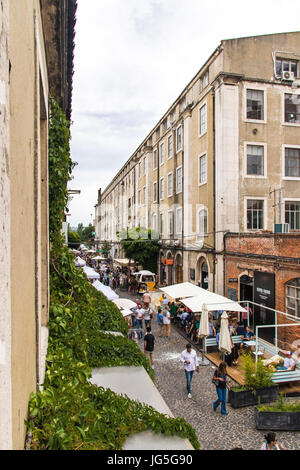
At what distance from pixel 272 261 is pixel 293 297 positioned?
1901 mm

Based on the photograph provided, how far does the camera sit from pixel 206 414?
9.20 metres

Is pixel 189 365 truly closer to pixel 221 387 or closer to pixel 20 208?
pixel 221 387

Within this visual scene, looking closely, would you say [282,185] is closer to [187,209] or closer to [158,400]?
[187,209]

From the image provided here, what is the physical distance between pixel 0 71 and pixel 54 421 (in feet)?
7.79

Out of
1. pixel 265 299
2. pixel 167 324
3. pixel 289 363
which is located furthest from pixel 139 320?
pixel 289 363

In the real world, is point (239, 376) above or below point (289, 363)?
below

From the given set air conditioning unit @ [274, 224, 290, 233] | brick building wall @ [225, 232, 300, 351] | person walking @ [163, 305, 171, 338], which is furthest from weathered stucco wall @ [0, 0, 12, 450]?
air conditioning unit @ [274, 224, 290, 233]

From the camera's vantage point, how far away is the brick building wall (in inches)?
566

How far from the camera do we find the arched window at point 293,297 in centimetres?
1431

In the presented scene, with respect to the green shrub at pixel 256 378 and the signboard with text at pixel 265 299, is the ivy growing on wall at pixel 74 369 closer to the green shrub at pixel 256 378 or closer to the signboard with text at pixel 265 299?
the green shrub at pixel 256 378

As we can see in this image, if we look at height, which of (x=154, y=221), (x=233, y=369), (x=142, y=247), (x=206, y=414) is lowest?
(x=233, y=369)

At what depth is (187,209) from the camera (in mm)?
27094

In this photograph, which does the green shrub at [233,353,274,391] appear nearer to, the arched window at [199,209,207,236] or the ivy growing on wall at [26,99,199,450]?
the ivy growing on wall at [26,99,199,450]
